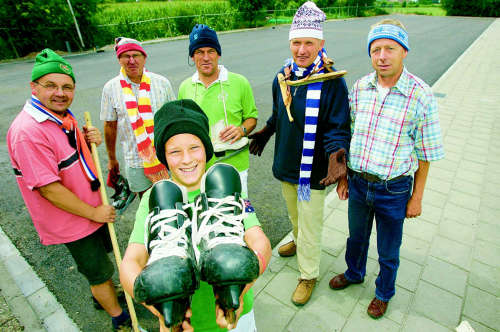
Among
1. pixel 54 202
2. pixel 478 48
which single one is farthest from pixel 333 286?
pixel 478 48

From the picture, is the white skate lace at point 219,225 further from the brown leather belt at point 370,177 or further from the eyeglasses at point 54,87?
the eyeglasses at point 54,87

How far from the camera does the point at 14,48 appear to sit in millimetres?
17562

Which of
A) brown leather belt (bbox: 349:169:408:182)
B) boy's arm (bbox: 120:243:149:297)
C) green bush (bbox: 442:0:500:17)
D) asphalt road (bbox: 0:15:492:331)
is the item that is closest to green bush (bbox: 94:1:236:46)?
asphalt road (bbox: 0:15:492:331)

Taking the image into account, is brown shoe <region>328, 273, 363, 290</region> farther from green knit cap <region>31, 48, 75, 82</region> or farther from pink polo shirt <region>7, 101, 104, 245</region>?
green knit cap <region>31, 48, 75, 82</region>

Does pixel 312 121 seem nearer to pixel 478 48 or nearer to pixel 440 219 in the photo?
pixel 440 219

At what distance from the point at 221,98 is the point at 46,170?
154 cm

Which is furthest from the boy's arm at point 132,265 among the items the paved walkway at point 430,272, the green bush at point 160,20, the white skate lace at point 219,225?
the green bush at point 160,20

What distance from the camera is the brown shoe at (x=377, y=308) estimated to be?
2611 millimetres

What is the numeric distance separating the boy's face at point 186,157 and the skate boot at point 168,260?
0.16 meters

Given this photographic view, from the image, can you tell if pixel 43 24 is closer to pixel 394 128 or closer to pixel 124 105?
pixel 124 105

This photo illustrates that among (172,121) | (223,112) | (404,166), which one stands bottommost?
(404,166)

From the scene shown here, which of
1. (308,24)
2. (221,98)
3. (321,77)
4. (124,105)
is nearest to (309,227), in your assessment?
(321,77)

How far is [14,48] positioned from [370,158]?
23079mm

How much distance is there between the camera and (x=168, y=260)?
1.04 meters
